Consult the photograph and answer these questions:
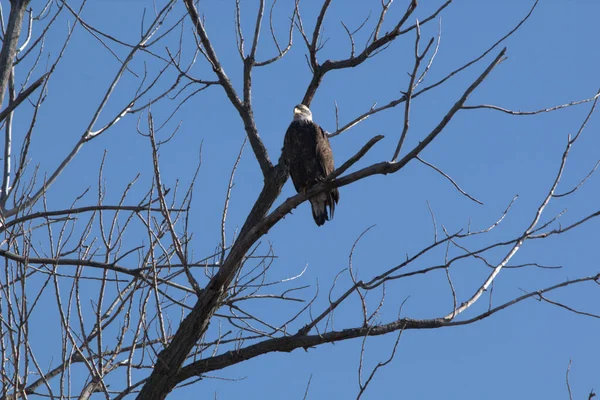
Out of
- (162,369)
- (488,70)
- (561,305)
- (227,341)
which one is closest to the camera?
(488,70)

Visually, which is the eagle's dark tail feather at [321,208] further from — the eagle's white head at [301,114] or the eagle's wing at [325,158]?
the eagle's white head at [301,114]

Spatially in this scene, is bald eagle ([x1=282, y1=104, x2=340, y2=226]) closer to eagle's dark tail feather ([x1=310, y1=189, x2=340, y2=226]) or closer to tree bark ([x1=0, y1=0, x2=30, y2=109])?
eagle's dark tail feather ([x1=310, y1=189, x2=340, y2=226])

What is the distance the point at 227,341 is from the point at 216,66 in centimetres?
144

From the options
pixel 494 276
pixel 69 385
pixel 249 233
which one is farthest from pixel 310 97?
pixel 69 385

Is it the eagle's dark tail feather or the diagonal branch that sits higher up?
the eagle's dark tail feather

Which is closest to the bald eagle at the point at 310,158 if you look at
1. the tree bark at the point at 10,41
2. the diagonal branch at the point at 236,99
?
the diagonal branch at the point at 236,99

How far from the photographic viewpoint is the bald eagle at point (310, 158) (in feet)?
19.6

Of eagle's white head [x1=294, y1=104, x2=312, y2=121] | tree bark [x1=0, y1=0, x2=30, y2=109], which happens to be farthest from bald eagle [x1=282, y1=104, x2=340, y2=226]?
tree bark [x1=0, y1=0, x2=30, y2=109]

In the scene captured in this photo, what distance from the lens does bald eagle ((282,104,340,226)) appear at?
235 inches

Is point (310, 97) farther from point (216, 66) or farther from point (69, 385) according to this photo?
point (69, 385)

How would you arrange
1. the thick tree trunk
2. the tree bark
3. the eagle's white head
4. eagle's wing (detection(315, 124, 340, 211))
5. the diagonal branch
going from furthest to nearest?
eagle's wing (detection(315, 124, 340, 211)) → the eagle's white head → the diagonal branch → the thick tree trunk → the tree bark

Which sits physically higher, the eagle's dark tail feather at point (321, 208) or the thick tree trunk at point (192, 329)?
the eagle's dark tail feather at point (321, 208)

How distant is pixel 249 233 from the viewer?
3.85m

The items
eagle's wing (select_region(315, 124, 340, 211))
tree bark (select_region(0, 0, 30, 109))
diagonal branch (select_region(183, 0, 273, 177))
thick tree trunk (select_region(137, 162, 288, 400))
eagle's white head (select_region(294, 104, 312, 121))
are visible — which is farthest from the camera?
eagle's wing (select_region(315, 124, 340, 211))
